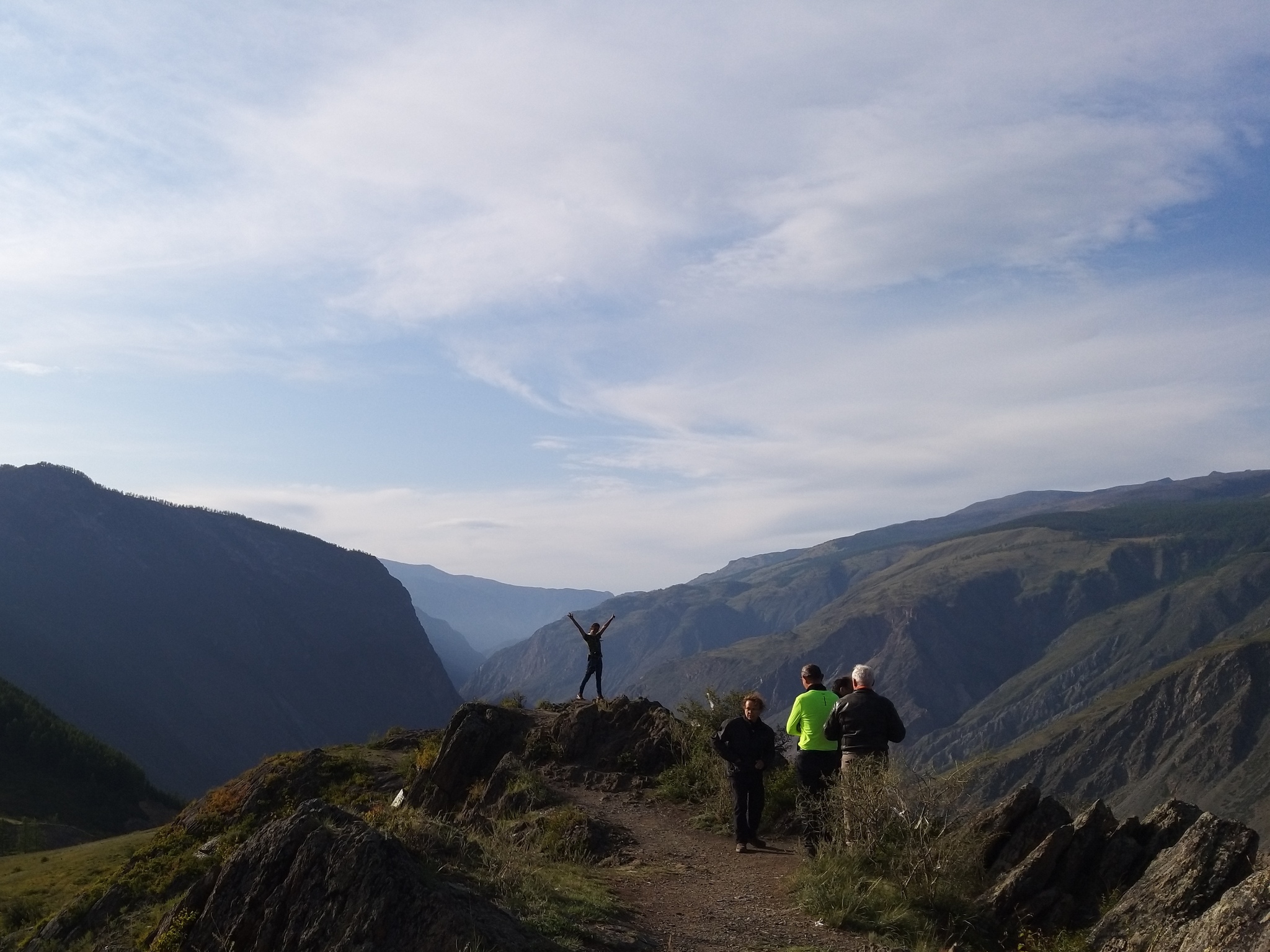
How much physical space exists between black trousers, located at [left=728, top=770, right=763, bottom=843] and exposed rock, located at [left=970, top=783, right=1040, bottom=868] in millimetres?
2664

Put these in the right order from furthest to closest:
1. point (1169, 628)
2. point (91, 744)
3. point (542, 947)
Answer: point (1169, 628) < point (91, 744) < point (542, 947)

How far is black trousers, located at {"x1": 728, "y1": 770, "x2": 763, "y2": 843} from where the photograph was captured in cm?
1265

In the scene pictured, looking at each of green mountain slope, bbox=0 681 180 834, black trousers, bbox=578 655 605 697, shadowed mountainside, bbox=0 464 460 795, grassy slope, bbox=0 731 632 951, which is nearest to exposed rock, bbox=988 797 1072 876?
grassy slope, bbox=0 731 632 951

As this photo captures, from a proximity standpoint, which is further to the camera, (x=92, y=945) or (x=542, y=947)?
(x=92, y=945)

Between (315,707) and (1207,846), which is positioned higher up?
(1207,846)

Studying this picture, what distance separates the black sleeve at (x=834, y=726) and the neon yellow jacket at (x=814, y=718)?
412 mm

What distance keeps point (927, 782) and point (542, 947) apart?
465cm

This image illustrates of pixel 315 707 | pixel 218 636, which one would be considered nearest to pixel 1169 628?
pixel 315 707

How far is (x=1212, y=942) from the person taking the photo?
6566mm

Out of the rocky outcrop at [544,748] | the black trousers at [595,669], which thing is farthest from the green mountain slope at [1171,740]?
the rocky outcrop at [544,748]

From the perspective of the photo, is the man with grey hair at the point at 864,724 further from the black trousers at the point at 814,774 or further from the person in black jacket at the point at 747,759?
the person in black jacket at the point at 747,759

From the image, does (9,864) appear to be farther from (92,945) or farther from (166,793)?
(166,793)

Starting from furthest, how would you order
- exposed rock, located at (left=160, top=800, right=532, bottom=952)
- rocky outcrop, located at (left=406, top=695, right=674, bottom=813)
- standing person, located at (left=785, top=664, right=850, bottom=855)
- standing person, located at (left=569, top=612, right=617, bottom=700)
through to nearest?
standing person, located at (left=569, top=612, right=617, bottom=700)
rocky outcrop, located at (left=406, top=695, right=674, bottom=813)
standing person, located at (left=785, top=664, right=850, bottom=855)
exposed rock, located at (left=160, top=800, right=532, bottom=952)

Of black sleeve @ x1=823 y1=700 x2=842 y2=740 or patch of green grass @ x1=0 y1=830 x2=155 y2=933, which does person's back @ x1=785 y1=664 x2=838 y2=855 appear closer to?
black sleeve @ x1=823 y1=700 x2=842 y2=740
